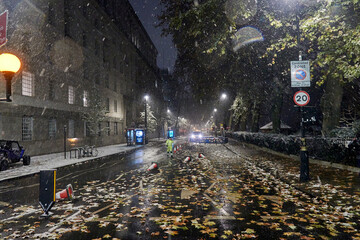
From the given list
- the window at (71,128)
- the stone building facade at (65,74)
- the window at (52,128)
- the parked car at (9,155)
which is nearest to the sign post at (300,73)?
the parked car at (9,155)

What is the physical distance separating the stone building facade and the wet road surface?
12903mm

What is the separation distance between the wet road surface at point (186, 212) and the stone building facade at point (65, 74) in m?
12.9

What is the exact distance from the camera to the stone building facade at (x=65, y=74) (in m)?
21.9

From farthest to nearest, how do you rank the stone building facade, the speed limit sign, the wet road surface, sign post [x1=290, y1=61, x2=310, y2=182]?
the stone building facade, the speed limit sign, sign post [x1=290, y1=61, x2=310, y2=182], the wet road surface

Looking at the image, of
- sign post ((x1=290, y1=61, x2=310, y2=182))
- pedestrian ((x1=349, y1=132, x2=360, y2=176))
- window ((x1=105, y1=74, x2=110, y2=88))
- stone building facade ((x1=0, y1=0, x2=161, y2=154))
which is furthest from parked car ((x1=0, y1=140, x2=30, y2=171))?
window ((x1=105, y1=74, x2=110, y2=88))

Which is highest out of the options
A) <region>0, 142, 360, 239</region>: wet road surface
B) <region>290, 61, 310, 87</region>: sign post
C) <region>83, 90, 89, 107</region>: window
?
<region>83, 90, 89, 107</region>: window

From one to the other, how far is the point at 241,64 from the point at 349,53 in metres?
13.3

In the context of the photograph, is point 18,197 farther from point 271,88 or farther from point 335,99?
point 271,88

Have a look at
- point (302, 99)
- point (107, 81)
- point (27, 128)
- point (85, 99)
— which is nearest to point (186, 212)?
point (302, 99)

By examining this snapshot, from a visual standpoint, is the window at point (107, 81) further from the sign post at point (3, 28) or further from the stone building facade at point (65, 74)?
the sign post at point (3, 28)

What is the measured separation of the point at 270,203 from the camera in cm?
743

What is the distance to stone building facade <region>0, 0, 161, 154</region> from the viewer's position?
71.9 ft

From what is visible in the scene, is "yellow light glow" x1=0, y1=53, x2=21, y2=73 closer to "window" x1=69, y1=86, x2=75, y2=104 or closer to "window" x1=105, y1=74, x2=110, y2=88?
"window" x1=69, y1=86, x2=75, y2=104

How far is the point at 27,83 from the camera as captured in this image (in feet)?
75.8
